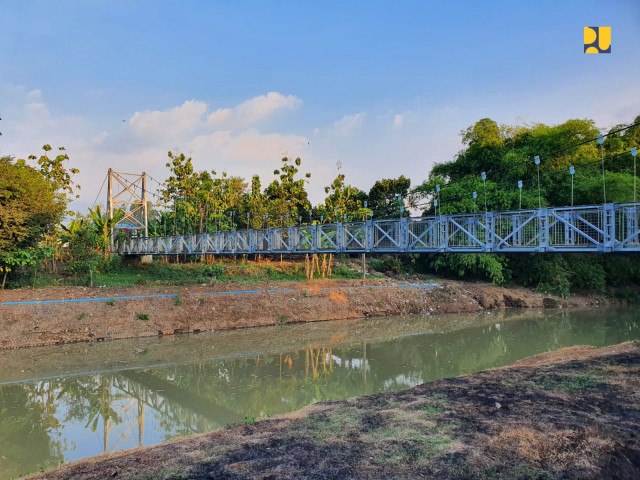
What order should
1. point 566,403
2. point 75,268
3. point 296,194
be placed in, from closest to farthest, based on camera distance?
point 566,403 → point 75,268 → point 296,194

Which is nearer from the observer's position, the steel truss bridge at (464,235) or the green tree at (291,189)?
the steel truss bridge at (464,235)

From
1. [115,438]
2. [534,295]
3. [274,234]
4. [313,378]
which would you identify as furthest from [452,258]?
[115,438]

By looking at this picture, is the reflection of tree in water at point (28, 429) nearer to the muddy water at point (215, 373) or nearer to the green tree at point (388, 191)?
the muddy water at point (215, 373)

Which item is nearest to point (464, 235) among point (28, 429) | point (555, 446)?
point (555, 446)

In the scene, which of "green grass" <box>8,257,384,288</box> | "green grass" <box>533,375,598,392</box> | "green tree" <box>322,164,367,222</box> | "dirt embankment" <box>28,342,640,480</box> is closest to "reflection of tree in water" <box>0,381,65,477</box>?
"dirt embankment" <box>28,342,640,480</box>

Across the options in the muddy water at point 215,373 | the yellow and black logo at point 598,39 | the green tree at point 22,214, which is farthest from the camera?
the green tree at point 22,214

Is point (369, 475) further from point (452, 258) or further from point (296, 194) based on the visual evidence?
point (296, 194)

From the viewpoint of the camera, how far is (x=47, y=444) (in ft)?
19.6

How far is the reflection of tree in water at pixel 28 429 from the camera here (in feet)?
17.6

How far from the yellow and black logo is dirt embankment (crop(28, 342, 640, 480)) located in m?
6.71

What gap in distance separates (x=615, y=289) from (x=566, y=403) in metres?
20.4

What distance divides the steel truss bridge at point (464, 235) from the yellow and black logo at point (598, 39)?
11.0 feet

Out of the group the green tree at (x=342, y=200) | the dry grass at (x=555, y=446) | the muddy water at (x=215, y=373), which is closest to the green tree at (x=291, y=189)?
the green tree at (x=342, y=200)

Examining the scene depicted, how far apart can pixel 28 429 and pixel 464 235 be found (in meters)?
10.8
